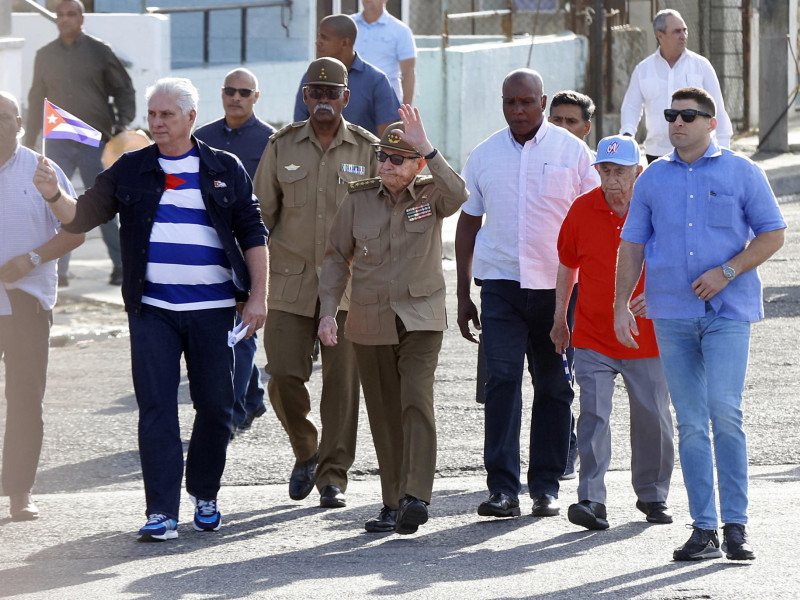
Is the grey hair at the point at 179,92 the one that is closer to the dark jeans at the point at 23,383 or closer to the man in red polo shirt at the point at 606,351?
the dark jeans at the point at 23,383

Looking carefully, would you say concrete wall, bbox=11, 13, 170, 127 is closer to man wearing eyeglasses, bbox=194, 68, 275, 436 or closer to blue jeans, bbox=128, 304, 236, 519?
man wearing eyeglasses, bbox=194, 68, 275, 436

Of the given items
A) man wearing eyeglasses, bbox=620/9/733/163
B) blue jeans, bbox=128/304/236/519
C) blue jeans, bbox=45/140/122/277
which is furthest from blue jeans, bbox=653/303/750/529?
blue jeans, bbox=45/140/122/277

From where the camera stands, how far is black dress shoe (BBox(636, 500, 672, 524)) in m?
6.98

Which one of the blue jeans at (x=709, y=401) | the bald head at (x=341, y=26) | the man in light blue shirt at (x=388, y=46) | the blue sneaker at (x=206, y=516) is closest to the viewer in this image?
the blue jeans at (x=709, y=401)

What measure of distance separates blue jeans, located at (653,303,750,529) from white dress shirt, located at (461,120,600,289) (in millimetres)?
991

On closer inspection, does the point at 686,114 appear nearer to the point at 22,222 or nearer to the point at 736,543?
the point at 736,543

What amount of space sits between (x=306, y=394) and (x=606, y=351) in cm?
158

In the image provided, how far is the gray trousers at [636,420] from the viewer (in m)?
7.03

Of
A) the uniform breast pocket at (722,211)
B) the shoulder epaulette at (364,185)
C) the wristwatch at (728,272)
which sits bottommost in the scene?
the wristwatch at (728,272)

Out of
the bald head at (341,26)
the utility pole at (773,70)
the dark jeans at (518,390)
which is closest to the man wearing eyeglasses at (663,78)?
the bald head at (341,26)

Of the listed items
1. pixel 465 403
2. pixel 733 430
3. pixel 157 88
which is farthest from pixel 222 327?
pixel 465 403

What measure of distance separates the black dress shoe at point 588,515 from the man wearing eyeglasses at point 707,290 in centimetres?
57

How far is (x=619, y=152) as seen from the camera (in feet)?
22.9

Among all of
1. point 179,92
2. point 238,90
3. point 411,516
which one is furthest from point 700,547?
point 238,90
